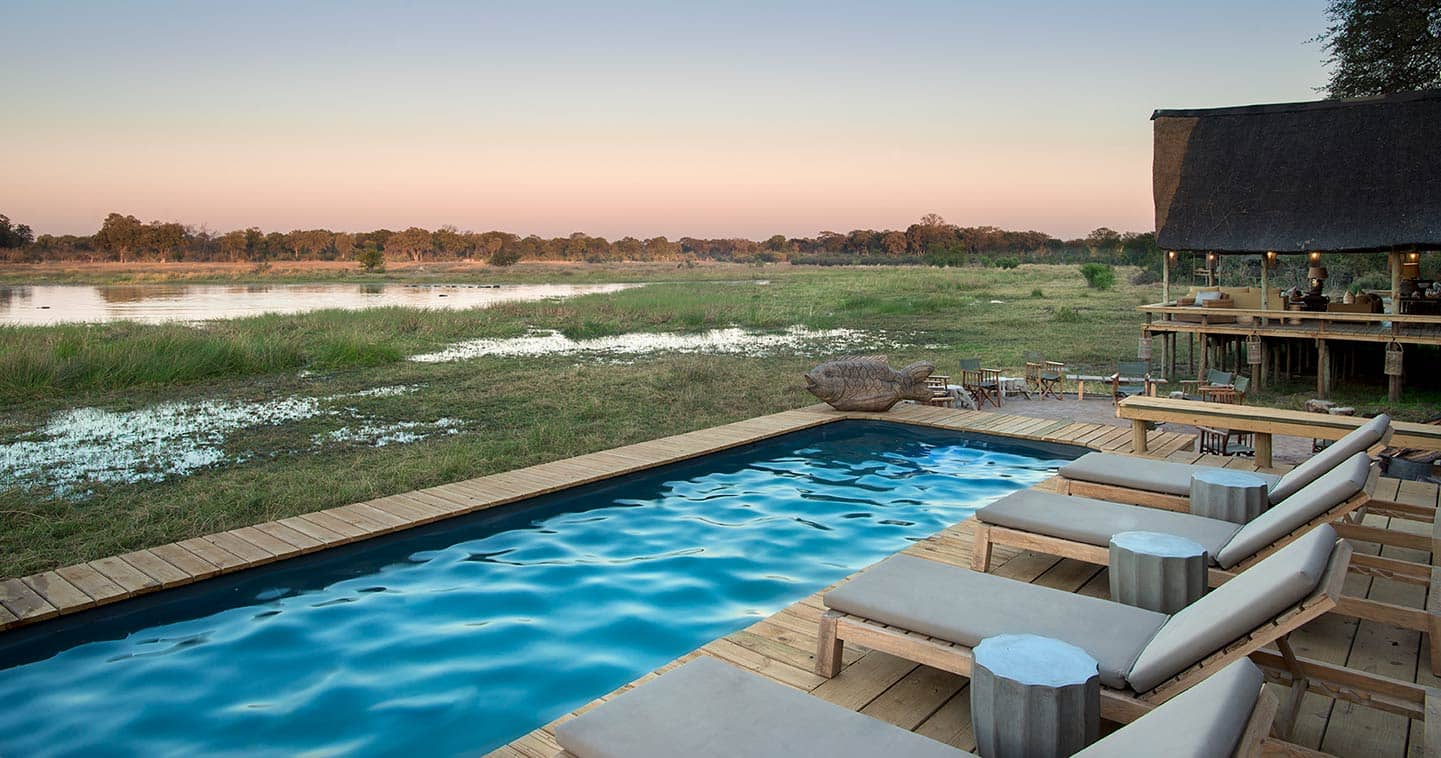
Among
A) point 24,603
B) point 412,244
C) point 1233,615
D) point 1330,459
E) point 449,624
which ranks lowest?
point 449,624

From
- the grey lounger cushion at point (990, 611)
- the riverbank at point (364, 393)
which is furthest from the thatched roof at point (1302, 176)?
the grey lounger cushion at point (990, 611)

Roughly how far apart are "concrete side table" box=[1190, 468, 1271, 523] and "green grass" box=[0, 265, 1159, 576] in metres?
5.41

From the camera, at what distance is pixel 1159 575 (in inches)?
127

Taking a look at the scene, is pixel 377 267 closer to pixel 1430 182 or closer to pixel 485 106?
pixel 485 106

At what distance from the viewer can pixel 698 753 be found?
7.27 feet

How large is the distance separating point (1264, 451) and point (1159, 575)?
13.9 ft

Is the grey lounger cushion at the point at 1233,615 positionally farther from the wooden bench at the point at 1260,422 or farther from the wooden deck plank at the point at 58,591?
the wooden deck plank at the point at 58,591

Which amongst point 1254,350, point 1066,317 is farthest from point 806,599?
point 1066,317

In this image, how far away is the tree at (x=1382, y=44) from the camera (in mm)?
18844

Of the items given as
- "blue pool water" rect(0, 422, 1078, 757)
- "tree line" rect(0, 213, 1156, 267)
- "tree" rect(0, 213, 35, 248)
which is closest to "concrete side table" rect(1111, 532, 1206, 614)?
"blue pool water" rect(0, 422, 1078, 757)

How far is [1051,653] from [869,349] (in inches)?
571

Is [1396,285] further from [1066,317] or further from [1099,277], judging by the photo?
[1099,277]

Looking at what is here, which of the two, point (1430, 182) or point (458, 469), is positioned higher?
point (1430, 182)

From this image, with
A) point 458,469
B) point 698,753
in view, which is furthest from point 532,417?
point 698,753
